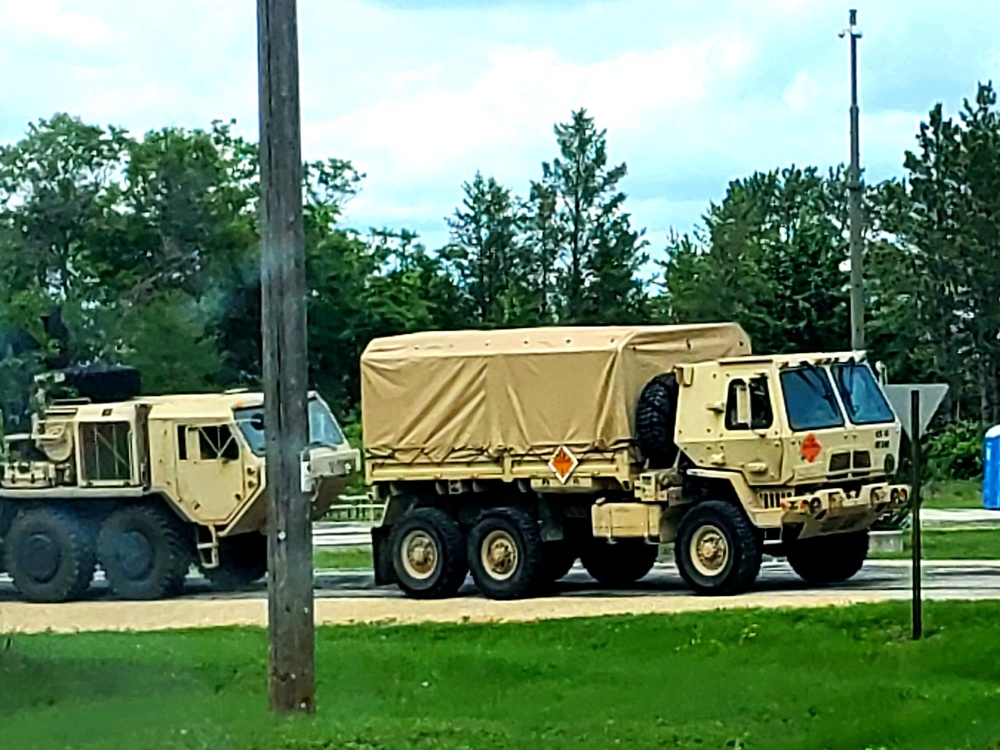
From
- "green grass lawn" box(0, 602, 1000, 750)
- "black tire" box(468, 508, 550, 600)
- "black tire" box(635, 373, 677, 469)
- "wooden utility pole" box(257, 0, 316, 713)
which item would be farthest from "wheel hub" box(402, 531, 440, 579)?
"wooden utility pole" box(257, 0, 316, 713)

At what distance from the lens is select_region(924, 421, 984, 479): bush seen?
54.4m

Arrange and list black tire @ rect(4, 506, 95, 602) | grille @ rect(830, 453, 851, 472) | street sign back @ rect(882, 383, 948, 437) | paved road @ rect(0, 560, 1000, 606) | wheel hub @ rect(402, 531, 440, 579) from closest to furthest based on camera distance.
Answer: street sign back @ rect(882, 383, 948, 437) < grille @ rect(830, 453, 851, 472) < paved road @ rect(0, 560, 1000, 606) < wheel hub @ rect(402, 531, 440, 579) < black tire @ rect(4, 506, 95, 602)

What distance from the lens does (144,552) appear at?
1022 inches

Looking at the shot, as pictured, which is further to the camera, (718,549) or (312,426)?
(312,426)

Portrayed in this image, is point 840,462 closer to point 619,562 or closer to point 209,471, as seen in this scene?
point 619,562

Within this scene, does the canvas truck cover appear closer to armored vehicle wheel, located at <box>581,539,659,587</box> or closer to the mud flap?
the mud flap

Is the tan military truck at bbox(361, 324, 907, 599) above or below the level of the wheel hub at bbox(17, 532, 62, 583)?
above

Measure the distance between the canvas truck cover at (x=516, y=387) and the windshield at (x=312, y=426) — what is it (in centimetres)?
123

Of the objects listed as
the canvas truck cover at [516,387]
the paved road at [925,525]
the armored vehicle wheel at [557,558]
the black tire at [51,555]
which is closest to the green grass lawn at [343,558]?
the paved road at [925,525]

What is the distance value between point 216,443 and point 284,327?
12981 millimetres

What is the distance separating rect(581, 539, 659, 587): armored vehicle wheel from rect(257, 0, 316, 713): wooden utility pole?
40.5 feet

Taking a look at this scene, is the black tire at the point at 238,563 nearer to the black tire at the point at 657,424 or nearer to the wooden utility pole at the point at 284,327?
the black tire at the point at 657,424

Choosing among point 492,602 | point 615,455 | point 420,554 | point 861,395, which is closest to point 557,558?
point 492,602

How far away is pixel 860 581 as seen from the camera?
2431 centimetres
